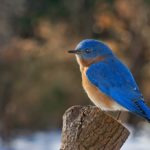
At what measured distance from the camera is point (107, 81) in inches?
187

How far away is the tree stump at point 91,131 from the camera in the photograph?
3.74 meters

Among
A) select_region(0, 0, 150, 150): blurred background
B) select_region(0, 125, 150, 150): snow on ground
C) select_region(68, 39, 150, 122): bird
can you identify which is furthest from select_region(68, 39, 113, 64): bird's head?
select_region(0, 125, 150, 150): snow on ground

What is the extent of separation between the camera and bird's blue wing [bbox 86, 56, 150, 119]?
450 centimetres

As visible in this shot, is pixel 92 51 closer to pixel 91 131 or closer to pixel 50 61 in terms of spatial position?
pixel 91 131

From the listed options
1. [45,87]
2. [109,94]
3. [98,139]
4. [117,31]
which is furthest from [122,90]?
[117,31]

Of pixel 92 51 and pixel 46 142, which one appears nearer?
pixel 92 51

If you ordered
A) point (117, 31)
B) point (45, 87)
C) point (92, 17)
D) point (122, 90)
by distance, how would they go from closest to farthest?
point (122, 90) → point (45, 87) → point (117, 31) → point (92, 17)

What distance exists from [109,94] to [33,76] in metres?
12.3

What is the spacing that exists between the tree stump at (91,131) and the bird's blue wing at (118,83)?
22.6 inches

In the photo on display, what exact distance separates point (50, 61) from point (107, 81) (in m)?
12.8

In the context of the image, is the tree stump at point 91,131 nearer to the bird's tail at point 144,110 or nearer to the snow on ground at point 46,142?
the bird's tail at point 144,110

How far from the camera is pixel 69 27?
2022cm

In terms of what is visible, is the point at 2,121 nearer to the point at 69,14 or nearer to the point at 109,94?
the point at 69,14

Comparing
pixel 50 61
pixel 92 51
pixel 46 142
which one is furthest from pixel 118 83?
pixel 46 142
